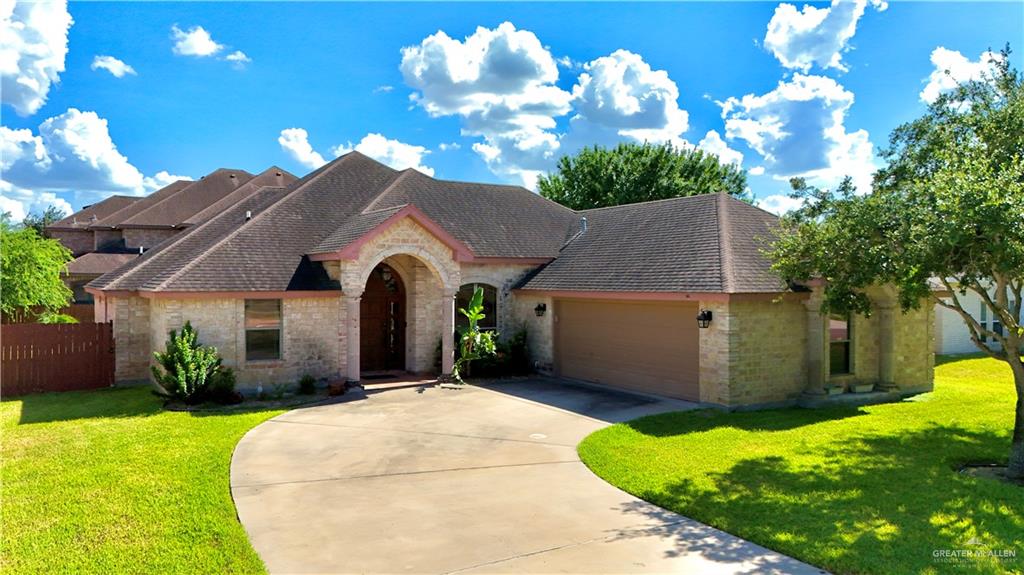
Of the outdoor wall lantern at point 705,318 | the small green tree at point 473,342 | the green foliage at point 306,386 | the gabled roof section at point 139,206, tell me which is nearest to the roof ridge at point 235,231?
the green foliage at point 306,386

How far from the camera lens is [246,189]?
3194 centimetres

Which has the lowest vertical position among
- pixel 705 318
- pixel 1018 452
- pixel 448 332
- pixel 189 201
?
pixel 1018 452

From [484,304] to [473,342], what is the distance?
6.43 ft

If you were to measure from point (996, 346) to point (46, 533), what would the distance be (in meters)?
31.4

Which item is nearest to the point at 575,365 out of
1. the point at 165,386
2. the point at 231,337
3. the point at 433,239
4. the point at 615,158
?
the point at 433,239

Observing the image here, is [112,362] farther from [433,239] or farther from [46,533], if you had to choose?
[46,533]

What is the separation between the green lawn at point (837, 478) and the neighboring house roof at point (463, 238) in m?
3.25

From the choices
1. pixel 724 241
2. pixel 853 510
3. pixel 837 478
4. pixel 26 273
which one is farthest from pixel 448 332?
pixel 26 273

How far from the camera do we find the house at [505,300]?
14461mm

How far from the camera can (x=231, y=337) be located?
1539 cm

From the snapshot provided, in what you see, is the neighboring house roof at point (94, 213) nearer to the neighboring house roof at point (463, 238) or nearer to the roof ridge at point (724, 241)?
the neighboring house roof at point (463, 238)

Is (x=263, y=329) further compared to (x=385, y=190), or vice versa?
(x=385, y=190)

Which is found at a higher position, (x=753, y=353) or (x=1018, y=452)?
(x=753, y=353)

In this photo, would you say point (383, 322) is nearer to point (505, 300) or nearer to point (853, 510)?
point (505, 300)
